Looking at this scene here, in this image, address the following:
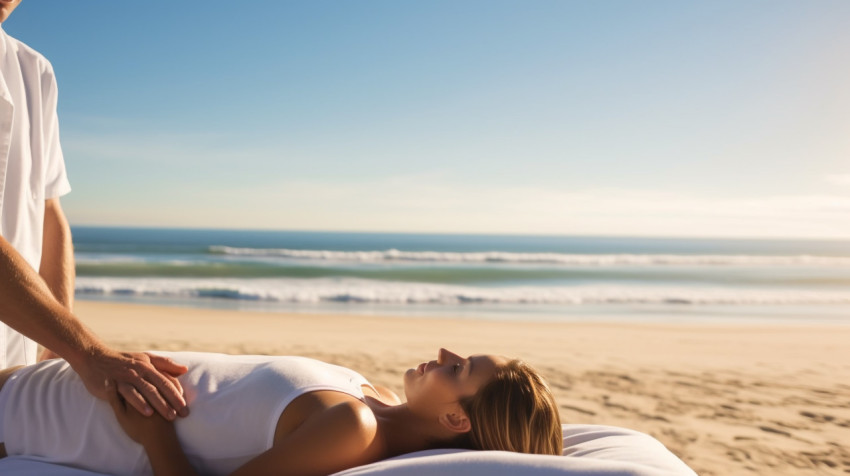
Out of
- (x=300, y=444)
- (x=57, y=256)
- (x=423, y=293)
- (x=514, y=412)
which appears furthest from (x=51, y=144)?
(x=423, y=293)

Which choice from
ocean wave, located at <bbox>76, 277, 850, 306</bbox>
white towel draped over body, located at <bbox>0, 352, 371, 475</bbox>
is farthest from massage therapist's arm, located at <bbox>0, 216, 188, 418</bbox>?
ocean wave, located at <bbox>76, 277, 850, 306</bbox>

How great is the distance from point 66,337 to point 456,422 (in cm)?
103

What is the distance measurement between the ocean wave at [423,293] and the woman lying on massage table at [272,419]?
1069cm

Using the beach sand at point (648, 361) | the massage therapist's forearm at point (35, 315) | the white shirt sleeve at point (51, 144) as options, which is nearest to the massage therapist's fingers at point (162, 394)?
the massage therapist's forearm at point (35, 315)

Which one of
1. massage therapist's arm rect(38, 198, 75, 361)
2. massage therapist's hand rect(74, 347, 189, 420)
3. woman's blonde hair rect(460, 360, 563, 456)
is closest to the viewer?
Result: massage therapist's hand rect(74, 347, 189, 420)

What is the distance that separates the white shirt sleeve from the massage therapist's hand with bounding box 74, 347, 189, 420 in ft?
2.88

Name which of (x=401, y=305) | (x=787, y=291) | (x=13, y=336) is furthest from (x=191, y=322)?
(x=787, y=291)

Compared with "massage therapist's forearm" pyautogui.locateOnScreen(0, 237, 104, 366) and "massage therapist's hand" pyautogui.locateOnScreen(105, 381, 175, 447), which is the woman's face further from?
"massage therapist's forearm" pyautogui.locateOnScreen(0, 237, 104, 366)

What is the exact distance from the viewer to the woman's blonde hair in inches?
62.2

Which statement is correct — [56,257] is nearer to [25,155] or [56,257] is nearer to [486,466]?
[25,155]

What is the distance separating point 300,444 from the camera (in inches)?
55.6

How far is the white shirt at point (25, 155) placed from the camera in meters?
1.86

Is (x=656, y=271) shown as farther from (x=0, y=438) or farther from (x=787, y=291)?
(x=0, y=438)

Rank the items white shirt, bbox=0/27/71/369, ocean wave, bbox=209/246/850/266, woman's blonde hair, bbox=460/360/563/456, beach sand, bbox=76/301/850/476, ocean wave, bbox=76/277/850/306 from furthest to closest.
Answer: ocean wave, bbox=209/246/850/266, ocean wave, bbox=76/277/850/306, beach sand, bbox=76/301/850/476, white shirt, bbox=0/27/71/369, woman's blonde hair, bbox=460/360/563/456
